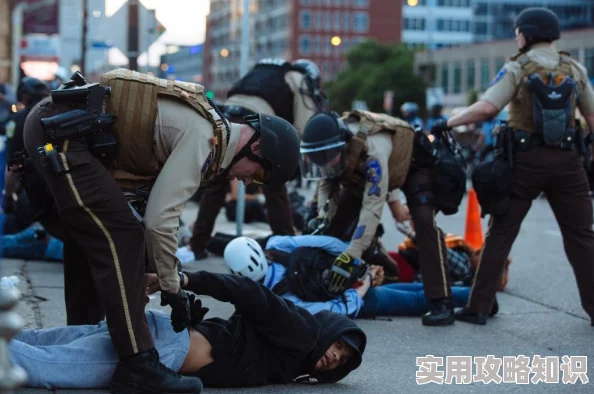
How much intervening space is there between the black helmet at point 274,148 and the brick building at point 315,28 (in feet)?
402

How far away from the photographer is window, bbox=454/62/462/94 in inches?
3424

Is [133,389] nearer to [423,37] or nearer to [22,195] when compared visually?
[22,195]

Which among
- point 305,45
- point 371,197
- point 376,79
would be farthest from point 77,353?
point 305,45

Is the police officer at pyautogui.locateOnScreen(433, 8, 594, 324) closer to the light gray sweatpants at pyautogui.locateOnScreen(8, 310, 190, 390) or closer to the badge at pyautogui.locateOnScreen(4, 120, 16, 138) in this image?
the light gray sweatpants at pyautogui.locateOnScreen(8, 310, 190, 390)

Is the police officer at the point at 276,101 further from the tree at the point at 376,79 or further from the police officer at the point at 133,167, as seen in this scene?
the tree at the point at 376,79

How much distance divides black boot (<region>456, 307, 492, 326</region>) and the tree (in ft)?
315

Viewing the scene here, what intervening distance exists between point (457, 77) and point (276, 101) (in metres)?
79.7

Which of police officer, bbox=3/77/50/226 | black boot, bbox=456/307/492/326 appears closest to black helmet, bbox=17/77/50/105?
police officer, bbox=3/77/50/226

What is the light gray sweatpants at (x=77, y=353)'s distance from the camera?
455 centimetres

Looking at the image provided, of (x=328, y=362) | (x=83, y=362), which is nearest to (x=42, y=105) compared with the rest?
(x=83, y=362)

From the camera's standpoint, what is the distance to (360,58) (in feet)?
373

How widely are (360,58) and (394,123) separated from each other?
108 m

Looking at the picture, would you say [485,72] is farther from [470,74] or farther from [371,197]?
[371,197]

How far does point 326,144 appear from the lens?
687 centimetres
